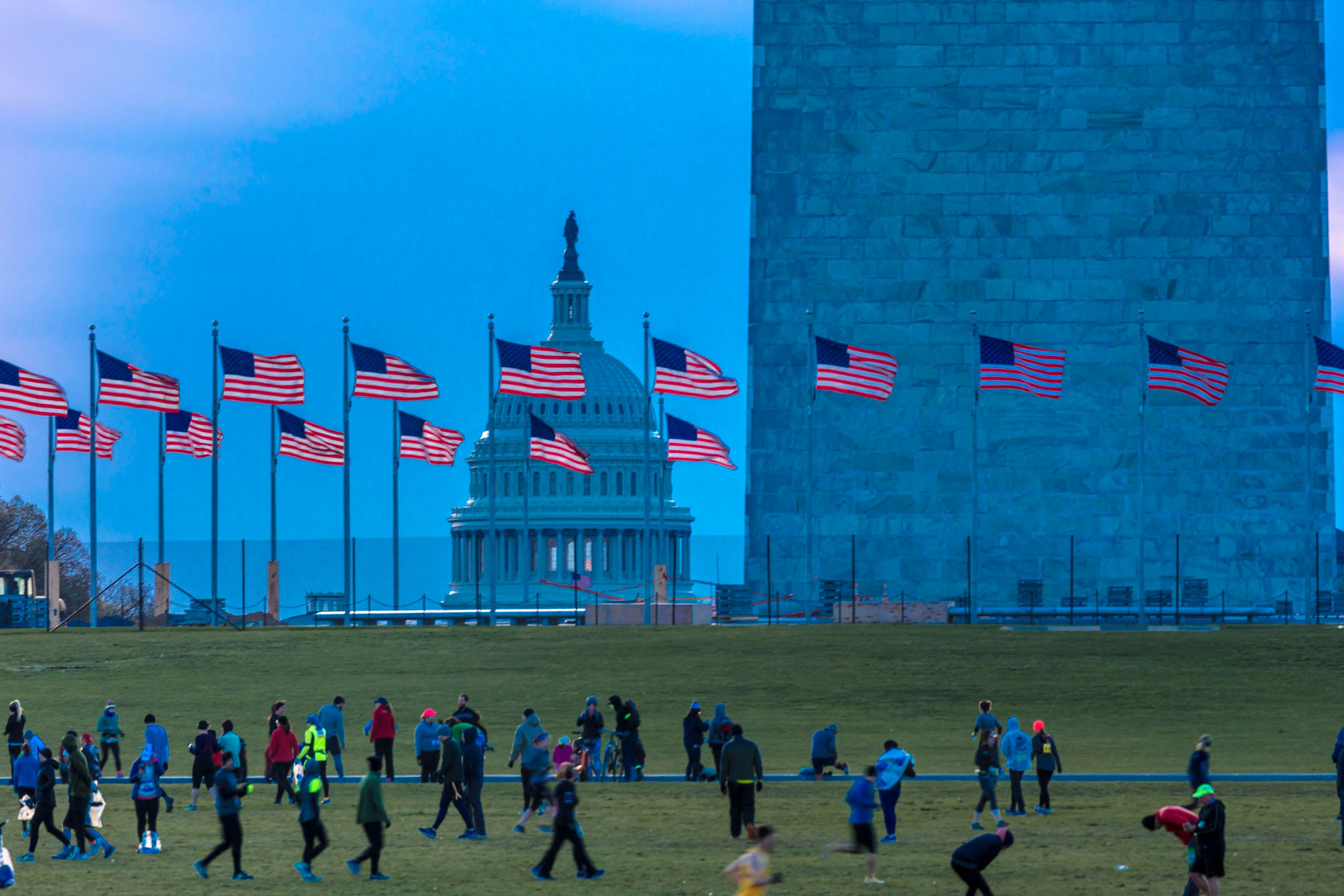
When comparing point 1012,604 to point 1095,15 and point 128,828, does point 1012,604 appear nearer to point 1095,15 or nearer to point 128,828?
point 1095,15

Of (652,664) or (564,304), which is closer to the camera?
(652,664)

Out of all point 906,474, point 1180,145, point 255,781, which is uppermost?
point 1180,145

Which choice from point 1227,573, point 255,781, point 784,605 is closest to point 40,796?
point 255,781

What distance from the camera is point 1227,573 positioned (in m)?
92.6

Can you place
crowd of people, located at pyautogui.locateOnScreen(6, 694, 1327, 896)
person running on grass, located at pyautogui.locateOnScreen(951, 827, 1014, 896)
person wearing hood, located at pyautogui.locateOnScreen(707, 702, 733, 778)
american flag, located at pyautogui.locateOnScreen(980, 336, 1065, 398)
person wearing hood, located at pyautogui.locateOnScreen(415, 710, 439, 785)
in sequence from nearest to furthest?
1. person running on grass, located at pyautogui.locateOnScreen(951, 827, 1014, 896)
2. crowd of people, located at pyautogui.locateOnScreen(6, 694, 1327, 896)
3. person wearing hood, located at pyautogui.locateOnScreen(415, 710, 439, 785)
4. person wearing hood, located at pyautogui.locateOnScreen(707, 702, 733, 778)
5. american flag, located at pyautogui.locateOnScreen(980, 336, 1065, 398)

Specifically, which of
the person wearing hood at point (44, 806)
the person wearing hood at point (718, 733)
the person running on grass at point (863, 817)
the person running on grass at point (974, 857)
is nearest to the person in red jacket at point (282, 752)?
the person wearing hood at point (44, 806)

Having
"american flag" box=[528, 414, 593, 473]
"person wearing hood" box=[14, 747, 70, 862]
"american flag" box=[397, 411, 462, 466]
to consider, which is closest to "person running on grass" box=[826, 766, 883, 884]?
"person wearing hood" box=[14, 747, 70, 862]

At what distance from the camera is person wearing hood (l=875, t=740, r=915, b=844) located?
97.5 ft

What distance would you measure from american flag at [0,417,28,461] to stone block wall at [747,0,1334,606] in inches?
1310

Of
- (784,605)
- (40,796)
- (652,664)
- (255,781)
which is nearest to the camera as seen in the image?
(40,796)

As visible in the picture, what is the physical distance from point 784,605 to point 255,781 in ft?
166

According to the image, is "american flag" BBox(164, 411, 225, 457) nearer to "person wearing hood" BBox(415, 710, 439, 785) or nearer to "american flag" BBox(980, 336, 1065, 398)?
"american flag" BBox(980, 336, 1065, 398)

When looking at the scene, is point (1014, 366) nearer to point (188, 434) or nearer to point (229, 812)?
point (188, 434)

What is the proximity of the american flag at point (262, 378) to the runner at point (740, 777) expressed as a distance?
4063 centimetres
